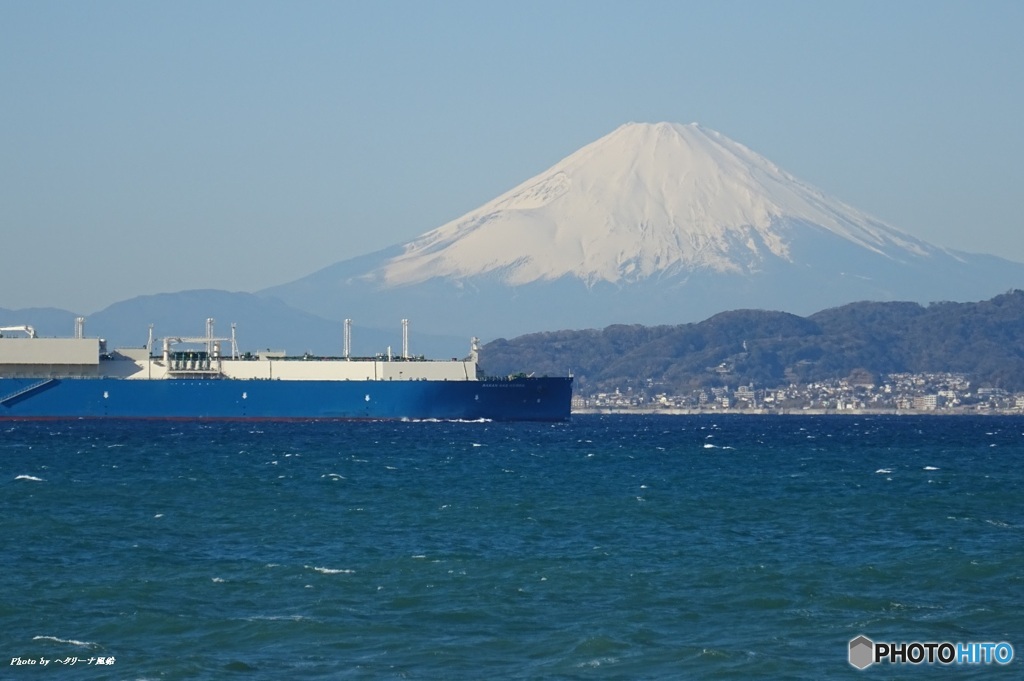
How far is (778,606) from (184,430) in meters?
71.9

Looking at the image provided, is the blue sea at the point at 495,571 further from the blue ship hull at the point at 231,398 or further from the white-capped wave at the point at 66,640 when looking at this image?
the blue ship hull at the point at 231,398

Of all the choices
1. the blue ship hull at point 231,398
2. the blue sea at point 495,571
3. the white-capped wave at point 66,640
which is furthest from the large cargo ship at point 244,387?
the white-capped wave at point 66,640

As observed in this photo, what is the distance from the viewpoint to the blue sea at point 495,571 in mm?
21984

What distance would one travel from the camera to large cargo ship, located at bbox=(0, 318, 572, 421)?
105625 mm

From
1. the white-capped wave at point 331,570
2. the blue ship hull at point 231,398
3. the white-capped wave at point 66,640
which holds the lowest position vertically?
the white-capped wave at point 66,640

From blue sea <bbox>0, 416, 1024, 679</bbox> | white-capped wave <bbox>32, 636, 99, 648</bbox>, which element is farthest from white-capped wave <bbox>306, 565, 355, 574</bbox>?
white-capped wave <bbox>32, 636, 99, 648</bbox>

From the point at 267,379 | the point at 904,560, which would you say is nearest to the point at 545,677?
the point at 904,560

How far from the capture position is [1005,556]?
31062 mm

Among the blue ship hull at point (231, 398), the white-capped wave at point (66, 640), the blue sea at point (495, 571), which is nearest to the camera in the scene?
the blue sea at point (495, 571)

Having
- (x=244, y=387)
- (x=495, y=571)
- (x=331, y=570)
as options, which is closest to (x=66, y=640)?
(x=331, y=570)

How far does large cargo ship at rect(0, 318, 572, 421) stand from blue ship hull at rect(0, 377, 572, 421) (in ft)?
0.22

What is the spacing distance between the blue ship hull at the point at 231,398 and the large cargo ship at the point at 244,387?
0.22 feet

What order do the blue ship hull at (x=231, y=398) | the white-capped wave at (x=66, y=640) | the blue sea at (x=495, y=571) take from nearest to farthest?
1. the blue sea at (x=495, y=571)
2. the white-capped wave at (x=66, y=640)
3. the blue ship hull at (x=231, y=398)

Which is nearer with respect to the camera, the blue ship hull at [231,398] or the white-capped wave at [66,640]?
the white-capped wave at [66,640]
